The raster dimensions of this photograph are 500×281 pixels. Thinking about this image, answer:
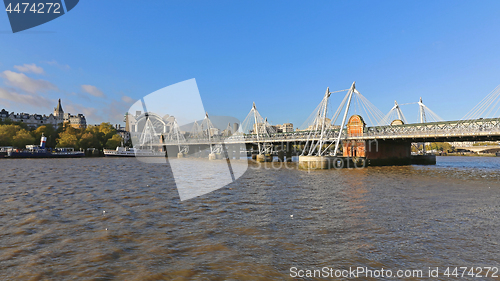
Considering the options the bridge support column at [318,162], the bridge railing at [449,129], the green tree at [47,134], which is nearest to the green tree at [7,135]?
the green tree at [47,134]

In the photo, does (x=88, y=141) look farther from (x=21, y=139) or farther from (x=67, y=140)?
(x=21, y=139)

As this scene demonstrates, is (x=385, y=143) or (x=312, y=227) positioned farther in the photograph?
(x=385, y=143)

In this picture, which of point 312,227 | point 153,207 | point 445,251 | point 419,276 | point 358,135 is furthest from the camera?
point 358,135

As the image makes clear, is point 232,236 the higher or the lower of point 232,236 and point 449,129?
the lower

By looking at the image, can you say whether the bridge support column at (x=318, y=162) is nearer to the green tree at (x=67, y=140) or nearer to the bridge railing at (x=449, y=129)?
the bridge railing at (x=449, y=129)

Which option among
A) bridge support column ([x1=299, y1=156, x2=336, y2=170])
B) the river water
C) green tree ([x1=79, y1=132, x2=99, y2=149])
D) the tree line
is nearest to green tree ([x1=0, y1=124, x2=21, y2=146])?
the tree line

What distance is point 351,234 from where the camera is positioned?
1209 centimetres

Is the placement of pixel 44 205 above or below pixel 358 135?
below

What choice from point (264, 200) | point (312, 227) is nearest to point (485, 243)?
point (312, 227)

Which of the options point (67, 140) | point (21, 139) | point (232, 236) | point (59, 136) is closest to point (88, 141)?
point (67, 140)

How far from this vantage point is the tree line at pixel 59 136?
11200 centimetres

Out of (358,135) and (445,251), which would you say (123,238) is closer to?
(445,251)

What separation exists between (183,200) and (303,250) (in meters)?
11.9

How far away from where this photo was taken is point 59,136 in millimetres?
134125
